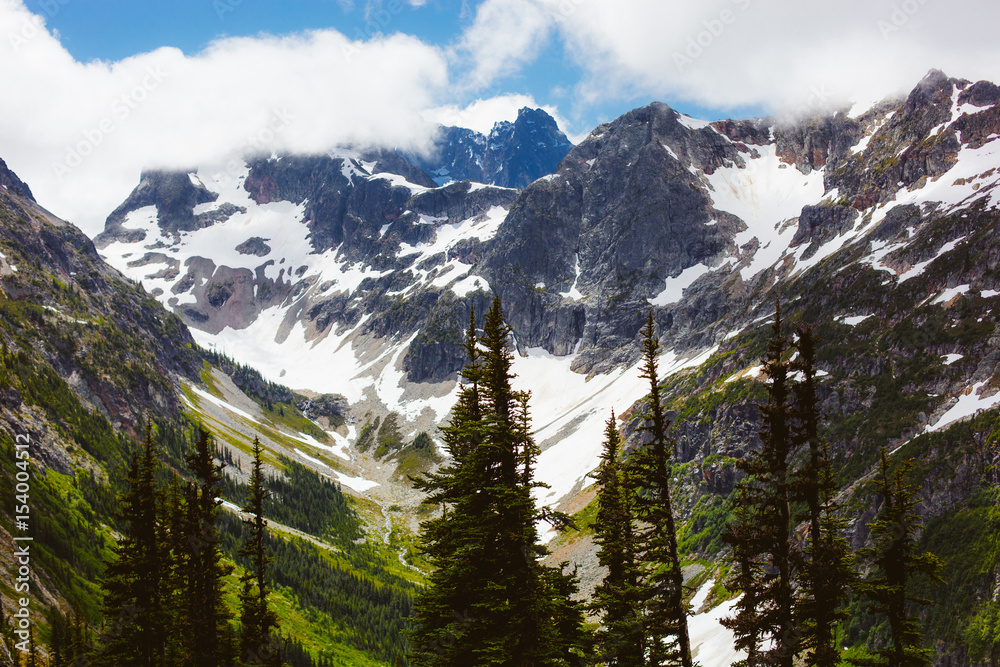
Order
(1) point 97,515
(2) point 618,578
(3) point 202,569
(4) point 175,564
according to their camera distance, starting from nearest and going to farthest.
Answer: (2) point 618,578, (3) point 202,569, (4) point 175,564, (1) point 97,515

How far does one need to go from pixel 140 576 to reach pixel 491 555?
726 inches

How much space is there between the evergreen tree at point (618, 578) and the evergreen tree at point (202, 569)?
17961 millimetres

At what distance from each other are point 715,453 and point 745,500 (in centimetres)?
11787

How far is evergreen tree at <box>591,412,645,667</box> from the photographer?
25.9 metres

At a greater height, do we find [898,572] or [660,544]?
[660,544]

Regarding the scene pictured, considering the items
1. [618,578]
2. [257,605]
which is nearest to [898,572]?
[618,578]

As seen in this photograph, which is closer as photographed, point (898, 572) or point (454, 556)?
point (454, 556)

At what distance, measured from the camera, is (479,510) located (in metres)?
21.0

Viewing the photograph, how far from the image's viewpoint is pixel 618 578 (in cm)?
2925

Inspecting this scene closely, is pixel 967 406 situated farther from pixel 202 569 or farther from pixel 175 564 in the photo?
pixel 175 564

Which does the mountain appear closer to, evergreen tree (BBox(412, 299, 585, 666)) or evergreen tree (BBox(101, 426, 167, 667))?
evergreen tree (BBox(101, 426, 167, 667))

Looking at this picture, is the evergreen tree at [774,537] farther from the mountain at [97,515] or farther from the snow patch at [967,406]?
the snow patch at [967,406]

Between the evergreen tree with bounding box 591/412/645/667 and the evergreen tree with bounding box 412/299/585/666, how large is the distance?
459 centimetres

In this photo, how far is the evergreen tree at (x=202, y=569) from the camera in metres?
29.7
